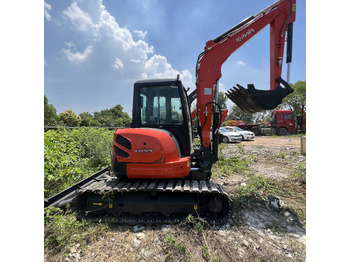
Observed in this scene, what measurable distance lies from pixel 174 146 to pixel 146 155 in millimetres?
499

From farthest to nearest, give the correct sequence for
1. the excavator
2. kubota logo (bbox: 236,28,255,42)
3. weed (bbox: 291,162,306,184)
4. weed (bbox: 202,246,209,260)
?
weed (bbox: 291,162,306,184), kubota logo (bbox: 236,28,255,42), the excavator, weed (bbox: 202,246,209,260)

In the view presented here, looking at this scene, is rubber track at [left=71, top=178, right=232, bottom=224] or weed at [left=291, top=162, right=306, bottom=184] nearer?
rubber track at [left=71, top=178, right=232, bottom=224]

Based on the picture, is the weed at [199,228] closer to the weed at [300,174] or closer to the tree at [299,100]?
the weed at [300,174]

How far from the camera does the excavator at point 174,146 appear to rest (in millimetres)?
2611

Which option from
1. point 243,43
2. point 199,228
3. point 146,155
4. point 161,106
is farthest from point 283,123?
point 146,155

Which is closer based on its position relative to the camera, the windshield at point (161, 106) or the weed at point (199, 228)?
the weed at point (199, 228)

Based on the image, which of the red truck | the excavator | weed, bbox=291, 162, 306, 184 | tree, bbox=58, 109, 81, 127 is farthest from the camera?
tree, bbox=58, 109, 81, 127

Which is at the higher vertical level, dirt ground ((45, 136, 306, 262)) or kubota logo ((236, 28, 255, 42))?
kubota logo ((236, 28, 255, 42))

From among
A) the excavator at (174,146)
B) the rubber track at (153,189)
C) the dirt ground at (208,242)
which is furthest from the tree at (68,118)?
the dirt ground at (208,242)

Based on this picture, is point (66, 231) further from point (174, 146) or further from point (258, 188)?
point (258, 188)

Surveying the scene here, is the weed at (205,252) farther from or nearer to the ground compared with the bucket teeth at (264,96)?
nearer to the ground

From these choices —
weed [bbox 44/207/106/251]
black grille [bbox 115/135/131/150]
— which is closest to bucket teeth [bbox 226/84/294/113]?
black grille [bbox 115/135/131/150]

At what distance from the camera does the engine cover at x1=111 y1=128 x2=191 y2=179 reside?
260 cm

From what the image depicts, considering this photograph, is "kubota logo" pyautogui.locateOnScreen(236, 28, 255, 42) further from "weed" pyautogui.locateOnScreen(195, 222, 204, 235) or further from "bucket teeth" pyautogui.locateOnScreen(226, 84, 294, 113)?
"weed" pyautogui.locateOnScreen(195, 222, 204, 235)
